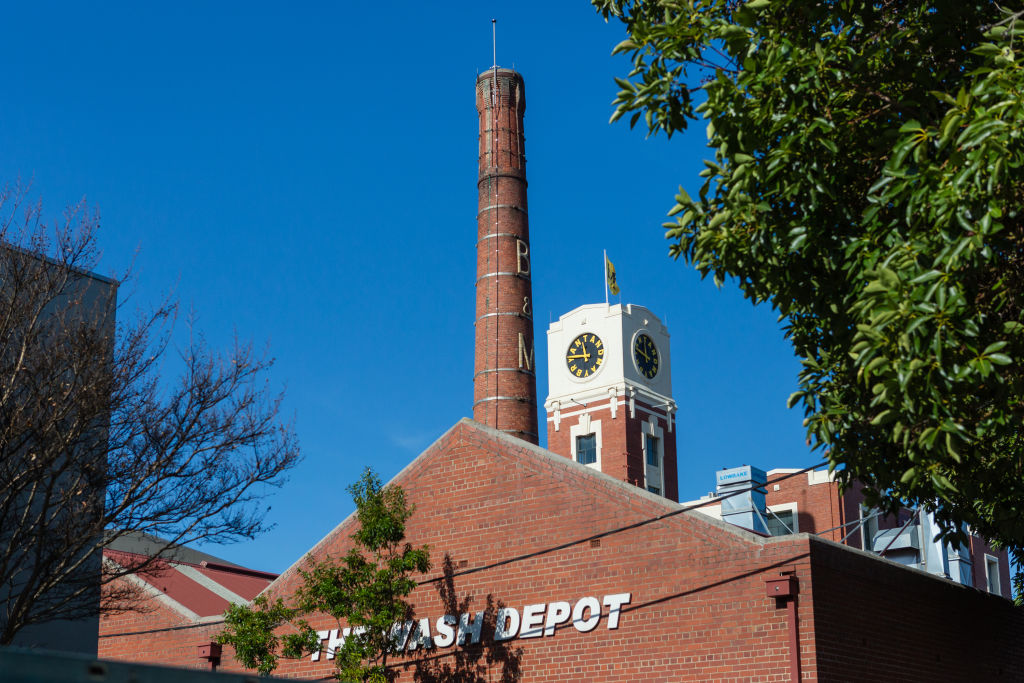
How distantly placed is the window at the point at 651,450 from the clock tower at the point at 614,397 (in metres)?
0.06

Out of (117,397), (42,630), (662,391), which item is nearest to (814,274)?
(117,397)

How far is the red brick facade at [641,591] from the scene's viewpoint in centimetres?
1786

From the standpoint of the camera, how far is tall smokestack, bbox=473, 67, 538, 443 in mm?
47625

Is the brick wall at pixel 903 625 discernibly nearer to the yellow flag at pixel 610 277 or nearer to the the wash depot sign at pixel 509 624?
the the wash depot sign at pixel 509 624

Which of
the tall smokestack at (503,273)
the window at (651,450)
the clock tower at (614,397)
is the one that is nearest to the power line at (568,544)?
the tall smokestack at (503,273)

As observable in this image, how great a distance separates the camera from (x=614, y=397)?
62719mm

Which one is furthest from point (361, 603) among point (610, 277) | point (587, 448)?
point (610, 277)

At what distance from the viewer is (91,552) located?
17.2m

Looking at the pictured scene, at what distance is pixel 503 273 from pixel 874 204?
39.5m

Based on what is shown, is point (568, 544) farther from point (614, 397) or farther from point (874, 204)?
point (614, 397)

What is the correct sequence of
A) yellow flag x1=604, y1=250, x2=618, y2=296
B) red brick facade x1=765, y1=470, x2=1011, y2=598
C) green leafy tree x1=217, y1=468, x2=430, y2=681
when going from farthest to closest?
yellow flag x1=604, y1=250, x2=618, y2=296 < red brick facade x1=765, y1=470, x2=1011, y2=598 < green leafy tree x1=217, y1=468, x2=430, y2=681

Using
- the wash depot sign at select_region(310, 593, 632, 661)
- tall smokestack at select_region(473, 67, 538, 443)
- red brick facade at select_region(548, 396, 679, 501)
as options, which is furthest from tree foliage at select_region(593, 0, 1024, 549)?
red brick facade at select_region(548, 396, 679, 501)

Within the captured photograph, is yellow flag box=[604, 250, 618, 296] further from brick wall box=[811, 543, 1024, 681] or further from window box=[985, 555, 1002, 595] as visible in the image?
brick wall box=[811, 543, 1024, 681]

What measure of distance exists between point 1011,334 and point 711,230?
9.30 ft
